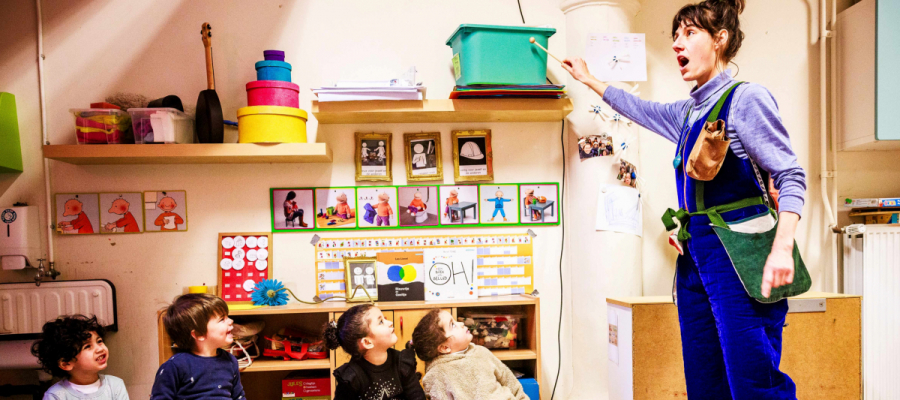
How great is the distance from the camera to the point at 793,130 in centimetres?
264

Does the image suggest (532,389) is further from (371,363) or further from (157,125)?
(157,125)

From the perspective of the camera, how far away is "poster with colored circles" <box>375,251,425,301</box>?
2.38 m

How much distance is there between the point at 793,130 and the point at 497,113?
155 cm

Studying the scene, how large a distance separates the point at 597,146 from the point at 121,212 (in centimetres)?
230

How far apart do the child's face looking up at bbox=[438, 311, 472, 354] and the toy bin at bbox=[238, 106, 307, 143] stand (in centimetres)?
104

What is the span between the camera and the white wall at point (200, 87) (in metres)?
2.46

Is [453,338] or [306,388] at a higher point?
[453,338]

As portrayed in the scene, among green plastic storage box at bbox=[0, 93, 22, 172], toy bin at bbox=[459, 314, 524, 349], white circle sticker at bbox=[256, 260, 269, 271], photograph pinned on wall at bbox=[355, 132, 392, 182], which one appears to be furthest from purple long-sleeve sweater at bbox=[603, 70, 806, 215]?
green plastic storage box at bbox=[0, 93, 22, 172]

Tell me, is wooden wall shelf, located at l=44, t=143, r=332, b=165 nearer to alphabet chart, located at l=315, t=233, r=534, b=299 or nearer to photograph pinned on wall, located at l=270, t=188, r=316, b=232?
photograph pinned on wall, located at l=270, t=188, r=316, b=232

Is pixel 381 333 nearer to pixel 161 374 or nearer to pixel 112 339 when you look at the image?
pixel 161 374

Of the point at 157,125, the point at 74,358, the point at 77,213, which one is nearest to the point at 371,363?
the point at 74,358

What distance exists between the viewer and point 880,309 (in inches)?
95.4

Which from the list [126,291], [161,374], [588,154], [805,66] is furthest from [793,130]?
[126,291]

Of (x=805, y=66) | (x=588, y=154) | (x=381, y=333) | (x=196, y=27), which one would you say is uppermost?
(x=196, y=27)
